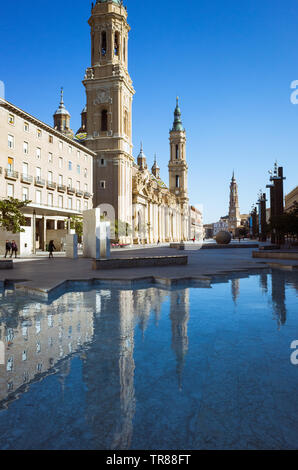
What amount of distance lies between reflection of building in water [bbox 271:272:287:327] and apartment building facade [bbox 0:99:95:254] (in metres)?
22.0

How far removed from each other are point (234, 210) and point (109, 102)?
14286 centimetres

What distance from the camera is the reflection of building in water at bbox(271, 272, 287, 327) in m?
5.88

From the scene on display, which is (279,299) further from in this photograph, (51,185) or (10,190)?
(51,185)

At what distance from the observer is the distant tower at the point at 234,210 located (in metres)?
185

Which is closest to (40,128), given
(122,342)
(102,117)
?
(102,117)

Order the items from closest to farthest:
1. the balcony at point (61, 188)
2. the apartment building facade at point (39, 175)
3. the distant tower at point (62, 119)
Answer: the apartment building facade at point (39, 175) → the balcony at point (61, 188) → the distant tower at point (62, 119)

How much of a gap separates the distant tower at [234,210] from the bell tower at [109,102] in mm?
135717

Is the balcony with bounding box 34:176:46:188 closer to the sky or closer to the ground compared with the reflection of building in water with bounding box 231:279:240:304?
closer to the sky

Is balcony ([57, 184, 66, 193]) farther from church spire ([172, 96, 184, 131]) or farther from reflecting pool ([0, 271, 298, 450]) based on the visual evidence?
church spire ([172, 96, 184, 131])

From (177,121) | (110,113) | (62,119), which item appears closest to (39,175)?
(110,113)

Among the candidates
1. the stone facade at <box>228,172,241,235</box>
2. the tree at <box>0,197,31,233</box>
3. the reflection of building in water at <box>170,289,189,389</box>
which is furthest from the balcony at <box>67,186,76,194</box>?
the stone facade at <box>228,172,241,235</box>

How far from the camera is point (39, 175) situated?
1495 inches

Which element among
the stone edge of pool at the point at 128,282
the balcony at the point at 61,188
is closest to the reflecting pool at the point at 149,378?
the stone edge of pool at the point at 128,282

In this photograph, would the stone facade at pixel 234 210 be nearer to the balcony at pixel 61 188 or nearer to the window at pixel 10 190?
the balcony at pixel 61 188
